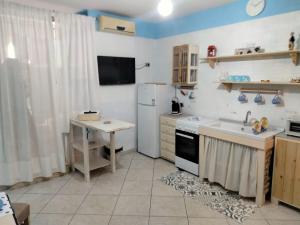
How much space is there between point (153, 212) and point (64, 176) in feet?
5.38

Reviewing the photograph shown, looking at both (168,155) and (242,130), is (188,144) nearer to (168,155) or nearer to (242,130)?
(168,155)

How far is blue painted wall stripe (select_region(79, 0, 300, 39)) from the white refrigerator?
1.09 meters

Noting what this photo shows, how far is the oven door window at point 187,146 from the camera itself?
331 centimetres

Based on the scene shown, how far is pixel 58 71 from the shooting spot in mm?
3219

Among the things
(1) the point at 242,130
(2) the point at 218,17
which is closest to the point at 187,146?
(1) the point at 242,130

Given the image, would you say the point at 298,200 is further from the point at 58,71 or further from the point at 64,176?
the point at 58,71

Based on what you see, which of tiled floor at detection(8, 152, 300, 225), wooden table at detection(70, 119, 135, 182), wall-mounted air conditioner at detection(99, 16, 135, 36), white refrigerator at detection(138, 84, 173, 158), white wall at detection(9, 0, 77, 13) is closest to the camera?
tiled floor at detection(8, 152, 300, 225)

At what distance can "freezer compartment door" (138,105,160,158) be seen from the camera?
3.98m

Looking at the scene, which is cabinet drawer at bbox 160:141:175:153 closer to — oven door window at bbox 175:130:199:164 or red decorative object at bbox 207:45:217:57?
oven door window at bbox 175:130:199:164

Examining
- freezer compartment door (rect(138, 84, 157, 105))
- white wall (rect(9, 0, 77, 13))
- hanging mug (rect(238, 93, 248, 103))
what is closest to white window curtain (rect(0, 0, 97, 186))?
white wall (rect(9, 0, 77, 13))

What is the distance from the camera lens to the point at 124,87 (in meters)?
4.12

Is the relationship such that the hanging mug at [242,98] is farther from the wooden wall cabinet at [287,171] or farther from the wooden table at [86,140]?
the wooden table at [86,140]

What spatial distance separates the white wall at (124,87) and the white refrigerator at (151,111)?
0.21 m

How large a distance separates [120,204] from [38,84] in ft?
6.38
